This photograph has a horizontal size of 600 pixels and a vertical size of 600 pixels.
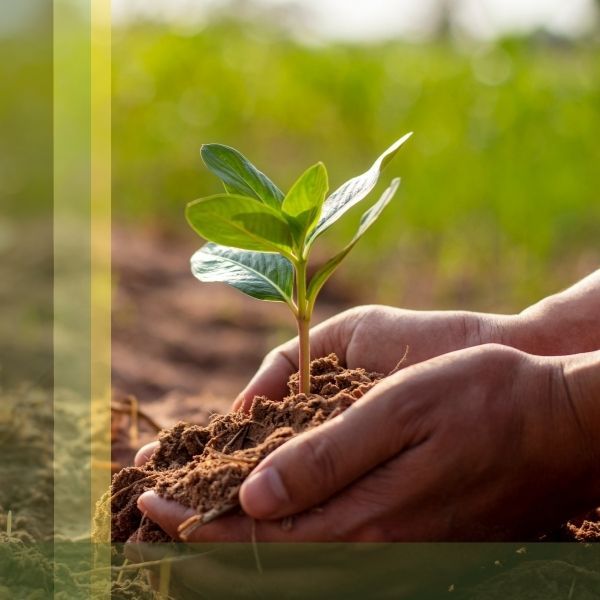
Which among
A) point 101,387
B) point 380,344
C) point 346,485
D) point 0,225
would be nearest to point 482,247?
point 0,225

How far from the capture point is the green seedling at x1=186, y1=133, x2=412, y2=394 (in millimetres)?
Answer: 1257

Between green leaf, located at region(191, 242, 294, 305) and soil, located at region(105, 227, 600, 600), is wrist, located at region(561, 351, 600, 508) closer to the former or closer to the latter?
soil, located at region(105, 227, 600, 600)

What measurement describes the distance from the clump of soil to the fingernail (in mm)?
51

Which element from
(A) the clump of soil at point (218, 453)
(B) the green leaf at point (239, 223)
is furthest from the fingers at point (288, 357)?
(B) the green leaf at point (239, 223)

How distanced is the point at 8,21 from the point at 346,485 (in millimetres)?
1127

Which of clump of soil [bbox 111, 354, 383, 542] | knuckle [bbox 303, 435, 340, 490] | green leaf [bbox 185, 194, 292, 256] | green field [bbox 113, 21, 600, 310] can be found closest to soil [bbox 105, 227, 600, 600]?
clump of soil [bbox 111, 354, 383, 542]

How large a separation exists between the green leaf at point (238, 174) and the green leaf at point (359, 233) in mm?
132

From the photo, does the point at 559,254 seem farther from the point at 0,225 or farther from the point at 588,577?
the point at 588,577

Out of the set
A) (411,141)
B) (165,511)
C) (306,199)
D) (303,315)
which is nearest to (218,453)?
(165,511)

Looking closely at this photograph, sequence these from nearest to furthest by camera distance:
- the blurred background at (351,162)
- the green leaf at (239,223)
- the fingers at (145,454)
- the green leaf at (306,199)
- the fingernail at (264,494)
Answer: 1. the fingernail at (264,494)
2. the green leaf at (239,223)
3. the green leaf at (306,199)
4. the fingers at (145,454)
5. the blurred background at (351,162)

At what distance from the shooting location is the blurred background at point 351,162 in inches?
207

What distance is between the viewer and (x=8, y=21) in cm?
178

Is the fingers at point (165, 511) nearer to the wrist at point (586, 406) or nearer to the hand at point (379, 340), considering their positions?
the hand at point (379, 340)

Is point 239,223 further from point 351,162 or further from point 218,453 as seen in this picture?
point 351,162
